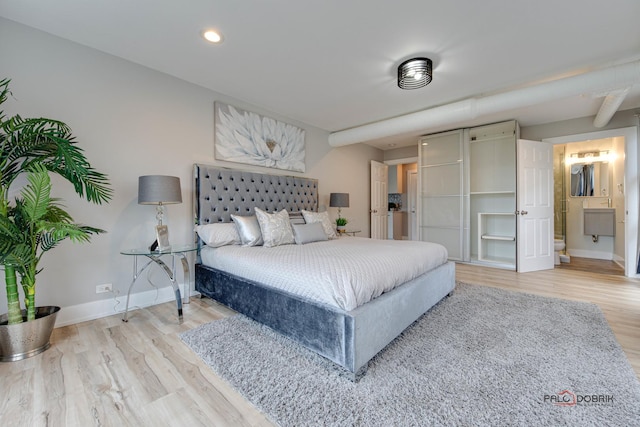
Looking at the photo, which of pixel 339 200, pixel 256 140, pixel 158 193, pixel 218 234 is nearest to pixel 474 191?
pixel 339 200

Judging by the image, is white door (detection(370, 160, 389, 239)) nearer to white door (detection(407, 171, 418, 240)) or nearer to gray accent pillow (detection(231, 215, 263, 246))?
white door (detection(407, 171, 418, 240))

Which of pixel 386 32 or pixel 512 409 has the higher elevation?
pixel 386 32

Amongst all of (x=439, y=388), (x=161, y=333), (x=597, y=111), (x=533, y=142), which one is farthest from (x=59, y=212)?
(x=597, y=111)

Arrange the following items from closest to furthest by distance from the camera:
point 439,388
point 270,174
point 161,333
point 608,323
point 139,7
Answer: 1. point 439,388
2. point 139,7
3. point 161,333
4. point 608,323
5. point 270,174

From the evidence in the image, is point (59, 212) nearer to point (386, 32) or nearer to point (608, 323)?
point (386, 32)

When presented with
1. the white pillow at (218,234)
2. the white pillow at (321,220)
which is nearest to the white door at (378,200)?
the white pillow at (321,220)

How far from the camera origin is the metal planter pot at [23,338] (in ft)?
5.71

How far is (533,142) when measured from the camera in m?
4.34

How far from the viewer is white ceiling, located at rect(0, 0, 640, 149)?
1.93 m

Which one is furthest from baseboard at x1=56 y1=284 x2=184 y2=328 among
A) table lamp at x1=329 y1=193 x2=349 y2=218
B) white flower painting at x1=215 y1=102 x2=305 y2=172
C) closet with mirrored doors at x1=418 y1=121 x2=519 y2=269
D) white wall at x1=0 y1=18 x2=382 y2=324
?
closet with mirrored doors at x1=418 y1=121 x2=519 y2=269

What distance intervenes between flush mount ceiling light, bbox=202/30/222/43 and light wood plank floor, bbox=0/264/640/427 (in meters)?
2.55

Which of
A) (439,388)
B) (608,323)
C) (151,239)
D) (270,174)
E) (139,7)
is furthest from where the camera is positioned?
(270,174)

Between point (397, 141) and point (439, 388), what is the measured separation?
509 centimetres

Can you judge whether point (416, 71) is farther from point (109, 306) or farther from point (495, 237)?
point (109, 306)
